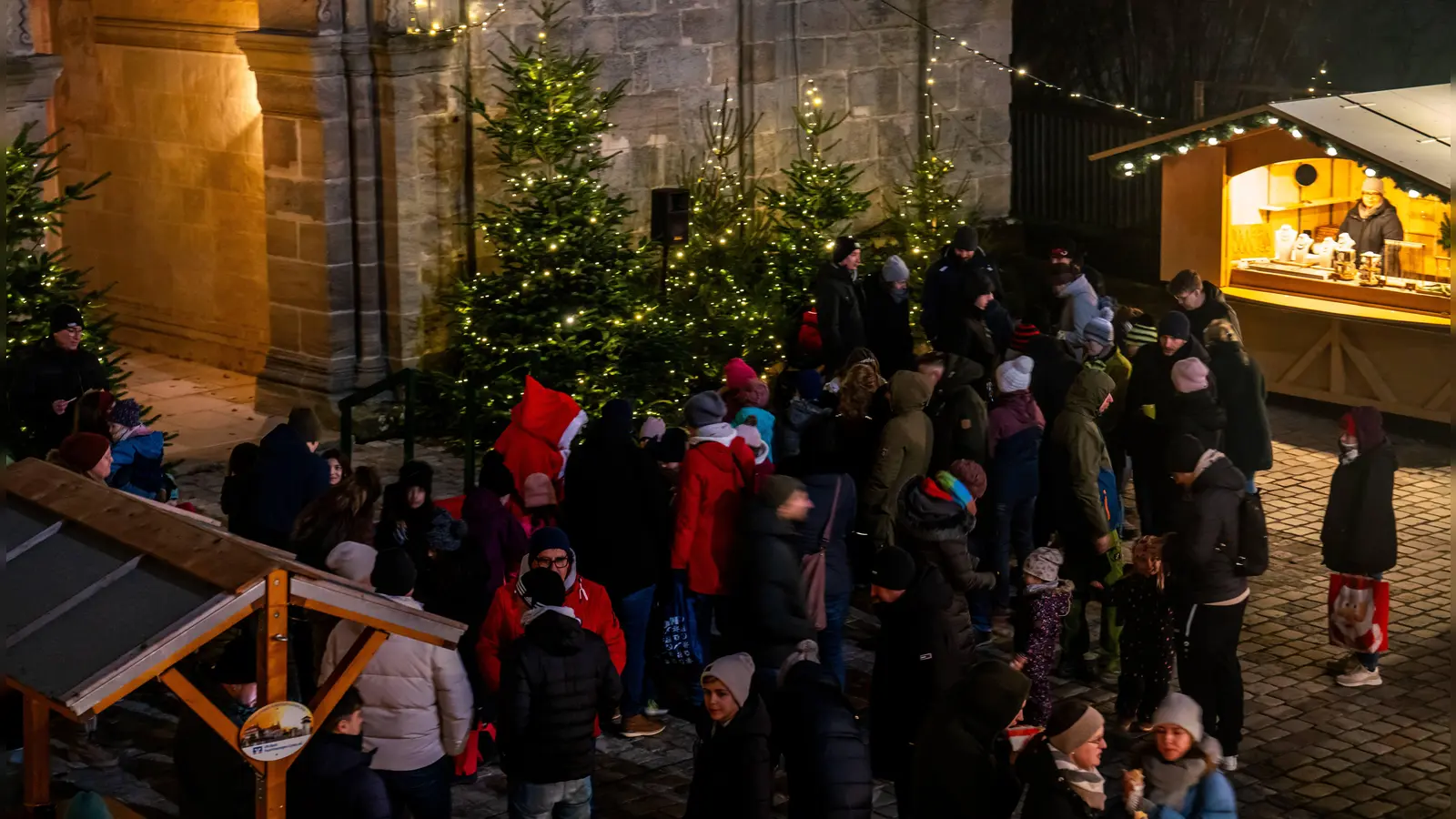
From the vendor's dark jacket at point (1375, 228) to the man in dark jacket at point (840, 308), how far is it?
424 centimetres

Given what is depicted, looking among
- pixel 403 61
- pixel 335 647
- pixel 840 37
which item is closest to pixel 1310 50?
pixel 840 37

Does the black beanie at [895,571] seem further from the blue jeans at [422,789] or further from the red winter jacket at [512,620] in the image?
the blue jeans at [422,789]

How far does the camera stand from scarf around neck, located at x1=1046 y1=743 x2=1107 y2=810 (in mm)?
6855

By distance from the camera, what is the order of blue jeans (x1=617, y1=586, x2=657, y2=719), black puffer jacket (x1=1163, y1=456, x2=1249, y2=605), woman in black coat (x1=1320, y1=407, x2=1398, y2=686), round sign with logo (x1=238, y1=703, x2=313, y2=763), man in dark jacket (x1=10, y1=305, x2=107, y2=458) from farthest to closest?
1. man in dark jacket (x1=10, y1=305, x2=107, y2=458)
2. woman in black coat (x1=1320, y1=407, x2=1398, y2=686)
3. blue jeans (x1=617, y1=586, x2=657, y2=719)
4. black puffer jacket (x1=1163, y1=456, x2=1249, y2=605)
5. round sign with logo (x1=238, y1=703, x2=313, y2=763)

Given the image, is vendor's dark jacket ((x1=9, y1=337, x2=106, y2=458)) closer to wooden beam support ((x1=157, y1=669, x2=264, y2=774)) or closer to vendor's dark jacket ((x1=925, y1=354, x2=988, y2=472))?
vendor's dark jacket ((x1=925, y1=354, x2=988, y2=472))

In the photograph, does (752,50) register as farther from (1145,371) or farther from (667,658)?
(667,658)

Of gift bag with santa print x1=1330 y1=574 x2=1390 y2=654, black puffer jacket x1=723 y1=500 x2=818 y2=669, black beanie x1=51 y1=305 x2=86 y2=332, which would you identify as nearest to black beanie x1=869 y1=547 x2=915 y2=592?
black puffer jacket x1=723 y1=500 x2=818 y2=669

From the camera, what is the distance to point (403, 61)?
1518 centimetres

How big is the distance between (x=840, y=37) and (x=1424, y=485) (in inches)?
280

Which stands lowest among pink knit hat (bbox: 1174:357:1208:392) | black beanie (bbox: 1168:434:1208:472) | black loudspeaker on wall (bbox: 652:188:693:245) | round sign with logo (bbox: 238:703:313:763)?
round sign with logo (bbox: 238:703:313:763)

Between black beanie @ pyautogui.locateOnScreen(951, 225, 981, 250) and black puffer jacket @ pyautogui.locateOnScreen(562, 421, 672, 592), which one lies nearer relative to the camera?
black puffer jacket @ pyautogui.locateOnScreen(562, 421, 672, 592)

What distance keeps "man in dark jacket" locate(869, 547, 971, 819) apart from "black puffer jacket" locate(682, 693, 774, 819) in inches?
51.5

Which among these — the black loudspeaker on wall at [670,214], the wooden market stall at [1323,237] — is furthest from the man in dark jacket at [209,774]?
the wooden market stall at [1323,237]

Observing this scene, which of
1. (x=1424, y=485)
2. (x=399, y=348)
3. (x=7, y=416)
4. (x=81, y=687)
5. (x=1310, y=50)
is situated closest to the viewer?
(x=81, y=687)
